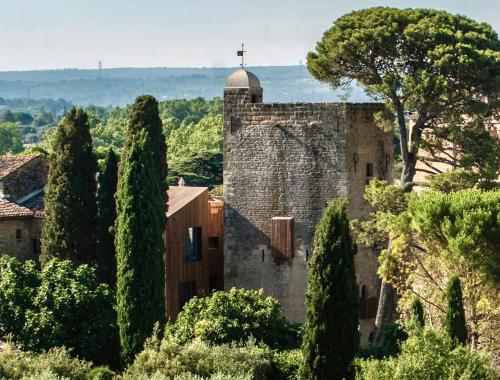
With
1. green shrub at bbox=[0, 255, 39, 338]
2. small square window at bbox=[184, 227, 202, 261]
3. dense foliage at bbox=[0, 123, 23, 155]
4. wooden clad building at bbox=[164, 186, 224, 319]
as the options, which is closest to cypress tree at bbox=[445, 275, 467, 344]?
green shrub at bbox=[0, 255, 39, 338]

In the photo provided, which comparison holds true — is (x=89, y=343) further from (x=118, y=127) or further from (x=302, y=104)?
(x=118, y=127)

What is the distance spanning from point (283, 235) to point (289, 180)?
1.80 m

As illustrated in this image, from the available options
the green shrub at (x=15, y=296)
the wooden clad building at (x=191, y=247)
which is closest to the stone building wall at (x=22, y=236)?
the wooden clad building at (x=191, y=247)

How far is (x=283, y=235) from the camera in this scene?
39.5 m

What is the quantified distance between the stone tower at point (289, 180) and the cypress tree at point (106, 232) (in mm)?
3734

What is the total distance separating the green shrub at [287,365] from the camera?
32.8 metres

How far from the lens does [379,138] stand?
40188 mm

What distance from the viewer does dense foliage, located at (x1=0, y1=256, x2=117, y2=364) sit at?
35.6 metres

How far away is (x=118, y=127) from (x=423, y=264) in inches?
3870

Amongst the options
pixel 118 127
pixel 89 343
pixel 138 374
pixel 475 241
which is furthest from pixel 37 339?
pixel 118 127

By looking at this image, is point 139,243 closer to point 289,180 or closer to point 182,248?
point 182,248

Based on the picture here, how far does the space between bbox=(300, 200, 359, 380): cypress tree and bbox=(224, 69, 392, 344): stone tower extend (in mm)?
8226

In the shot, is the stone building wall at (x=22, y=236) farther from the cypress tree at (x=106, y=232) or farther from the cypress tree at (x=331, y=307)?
the cypress tree at (x=331, y=307)

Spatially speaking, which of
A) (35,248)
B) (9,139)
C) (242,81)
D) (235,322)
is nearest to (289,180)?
(242,81)
